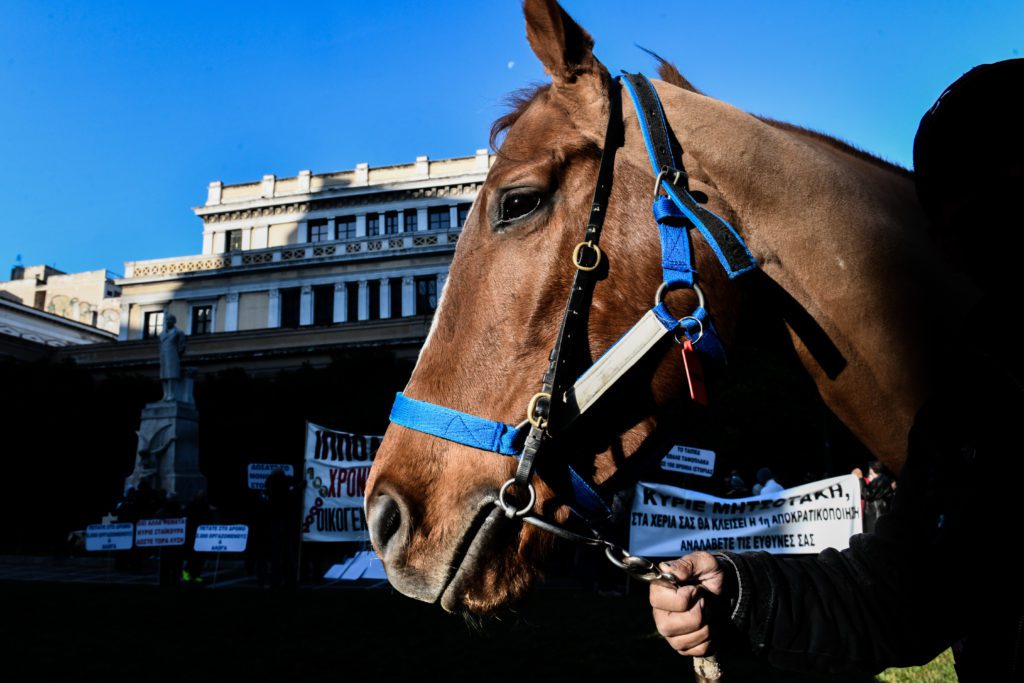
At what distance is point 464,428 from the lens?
1699mm

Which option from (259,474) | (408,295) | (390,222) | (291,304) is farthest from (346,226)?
(259,474)

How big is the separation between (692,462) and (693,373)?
1071 centimetres

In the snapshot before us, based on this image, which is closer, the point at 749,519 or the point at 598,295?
the point at 598,295

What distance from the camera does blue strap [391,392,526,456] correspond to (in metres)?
1.68

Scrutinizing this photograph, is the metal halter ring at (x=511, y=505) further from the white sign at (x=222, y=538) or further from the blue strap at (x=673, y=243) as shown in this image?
the white sign at (x=222, y=538)

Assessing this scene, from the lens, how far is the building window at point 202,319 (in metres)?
59.4

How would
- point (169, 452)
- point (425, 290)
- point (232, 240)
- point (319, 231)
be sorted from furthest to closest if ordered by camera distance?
1. point (232, 240)
2. point (319, 231)
3. point (425, 290)
4. point (169, 452)

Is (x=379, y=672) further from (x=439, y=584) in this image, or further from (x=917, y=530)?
(x=917, y=530)

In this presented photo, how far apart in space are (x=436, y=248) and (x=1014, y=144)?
57.2m

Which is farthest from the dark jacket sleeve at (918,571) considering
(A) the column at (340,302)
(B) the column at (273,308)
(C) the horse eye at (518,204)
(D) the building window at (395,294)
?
(B) the column at (273,308)

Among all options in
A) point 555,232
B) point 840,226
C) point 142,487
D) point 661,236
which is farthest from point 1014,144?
point 142,487

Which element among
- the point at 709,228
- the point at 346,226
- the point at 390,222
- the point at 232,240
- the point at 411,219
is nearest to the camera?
the point at 709,228

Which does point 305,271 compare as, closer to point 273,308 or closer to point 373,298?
point 273,308

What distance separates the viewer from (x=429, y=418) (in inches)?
68.4
